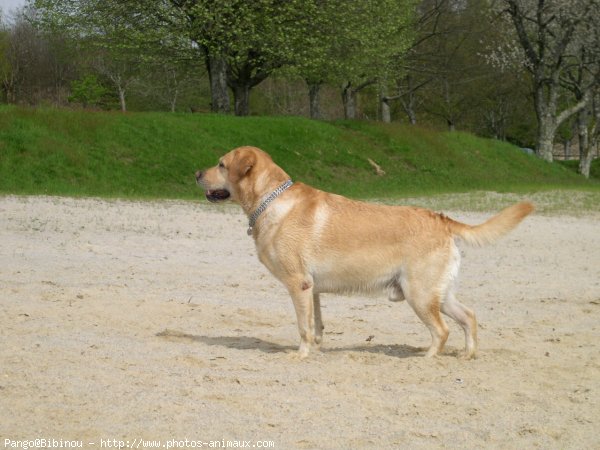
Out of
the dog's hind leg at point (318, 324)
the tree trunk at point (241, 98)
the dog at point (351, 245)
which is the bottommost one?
the dog's hind leg at point (318, 324)

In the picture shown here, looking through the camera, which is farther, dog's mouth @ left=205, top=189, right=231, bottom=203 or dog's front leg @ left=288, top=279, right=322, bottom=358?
dog's mouth @ left=205, top=189, right=231, bottom=203

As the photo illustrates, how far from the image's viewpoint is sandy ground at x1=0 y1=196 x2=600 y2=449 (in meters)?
5.16

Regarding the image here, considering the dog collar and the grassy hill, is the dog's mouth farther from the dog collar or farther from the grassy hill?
the grassy hill

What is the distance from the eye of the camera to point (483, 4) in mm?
55656

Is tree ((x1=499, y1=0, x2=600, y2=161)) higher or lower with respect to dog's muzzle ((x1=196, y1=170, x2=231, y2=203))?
higher

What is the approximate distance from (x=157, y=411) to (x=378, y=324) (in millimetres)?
4369

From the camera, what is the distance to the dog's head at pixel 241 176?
7500 mm

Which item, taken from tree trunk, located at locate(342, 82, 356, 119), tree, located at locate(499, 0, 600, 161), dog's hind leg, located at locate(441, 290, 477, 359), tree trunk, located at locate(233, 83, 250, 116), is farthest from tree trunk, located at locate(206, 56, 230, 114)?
dog's hind leg, located at locate(441, 290, 477, 359)

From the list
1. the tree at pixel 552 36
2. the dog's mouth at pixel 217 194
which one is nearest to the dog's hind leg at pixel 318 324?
the dog's mouth at pixel 217 194

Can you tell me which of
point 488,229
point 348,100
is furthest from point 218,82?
point 488,229

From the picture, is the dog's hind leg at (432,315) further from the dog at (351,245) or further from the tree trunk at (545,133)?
the tree trunk at (545,133)

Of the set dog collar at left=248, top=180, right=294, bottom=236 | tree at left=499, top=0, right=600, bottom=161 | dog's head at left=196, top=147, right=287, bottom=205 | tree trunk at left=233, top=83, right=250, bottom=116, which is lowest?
dog collar at left=248, top=180, right=294, bottom=236

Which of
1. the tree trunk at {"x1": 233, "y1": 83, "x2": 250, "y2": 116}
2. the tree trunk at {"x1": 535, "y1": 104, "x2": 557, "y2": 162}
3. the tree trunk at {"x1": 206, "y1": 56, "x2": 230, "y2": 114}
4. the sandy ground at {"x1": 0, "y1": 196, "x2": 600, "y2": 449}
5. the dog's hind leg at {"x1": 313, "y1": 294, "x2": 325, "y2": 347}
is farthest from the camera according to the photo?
the tree trunk at {"x1": 535, "y1": 104, "x2": 557, "y2": 162}

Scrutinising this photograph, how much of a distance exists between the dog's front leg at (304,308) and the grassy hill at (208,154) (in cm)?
1750
